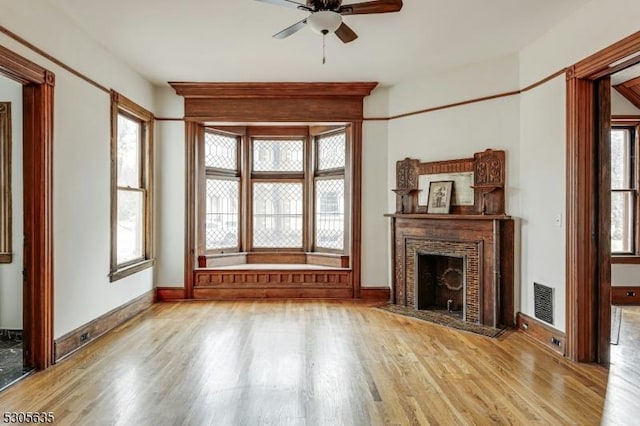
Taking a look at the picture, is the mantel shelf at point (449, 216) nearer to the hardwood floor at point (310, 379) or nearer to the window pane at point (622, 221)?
the hardwood floor at point (310, 379)

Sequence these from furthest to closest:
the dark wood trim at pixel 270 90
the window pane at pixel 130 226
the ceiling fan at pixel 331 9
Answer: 1. the dark wood trim at pixel 270 90
2. the window pane at pixel 130 226
3. the ceiling fan at pixel 331 9

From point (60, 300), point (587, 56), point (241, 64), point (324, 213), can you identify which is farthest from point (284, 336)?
point (587, 56)

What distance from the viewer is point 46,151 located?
3.31m

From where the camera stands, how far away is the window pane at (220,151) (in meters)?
6.06

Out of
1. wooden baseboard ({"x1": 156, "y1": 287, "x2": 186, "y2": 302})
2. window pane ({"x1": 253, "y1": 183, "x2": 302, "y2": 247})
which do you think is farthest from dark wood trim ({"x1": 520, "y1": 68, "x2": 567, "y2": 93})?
wooden baseboard ({"x1": 156, "y1": 287, "x2": 186, "y2": 302})

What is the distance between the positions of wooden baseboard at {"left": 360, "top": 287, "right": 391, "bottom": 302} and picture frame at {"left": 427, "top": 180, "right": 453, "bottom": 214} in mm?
Answer: 1359

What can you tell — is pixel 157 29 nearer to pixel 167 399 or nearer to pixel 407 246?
pixel 167 399

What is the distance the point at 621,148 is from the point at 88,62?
686cm

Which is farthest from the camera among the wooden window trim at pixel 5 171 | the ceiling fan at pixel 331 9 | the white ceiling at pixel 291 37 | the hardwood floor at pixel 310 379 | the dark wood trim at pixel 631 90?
the dark wood trim at pixel 631 90

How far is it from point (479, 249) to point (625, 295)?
108 inches

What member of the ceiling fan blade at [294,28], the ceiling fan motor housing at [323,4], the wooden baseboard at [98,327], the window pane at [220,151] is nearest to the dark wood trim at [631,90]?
the ceiling fan motor housing at [323,4]

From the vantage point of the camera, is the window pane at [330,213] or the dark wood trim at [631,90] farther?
the window pane at [330,213]

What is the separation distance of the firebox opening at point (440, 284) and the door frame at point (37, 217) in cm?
399

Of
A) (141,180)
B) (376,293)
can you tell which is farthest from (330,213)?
(141,180)
